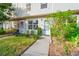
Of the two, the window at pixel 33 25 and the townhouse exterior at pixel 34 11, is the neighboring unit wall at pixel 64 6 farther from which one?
the window at pixel 33 25

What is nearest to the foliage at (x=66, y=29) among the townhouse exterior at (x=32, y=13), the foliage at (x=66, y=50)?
the foliage at (x=66, y=50)

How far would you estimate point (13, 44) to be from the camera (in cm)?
200

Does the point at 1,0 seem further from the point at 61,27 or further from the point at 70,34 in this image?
the point at 70,34

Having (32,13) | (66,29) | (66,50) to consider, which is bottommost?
(66,50)

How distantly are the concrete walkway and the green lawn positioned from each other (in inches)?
2.5

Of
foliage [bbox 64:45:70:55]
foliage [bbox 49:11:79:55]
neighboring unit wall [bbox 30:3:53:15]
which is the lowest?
foliage [bbox 64:45:70:55]

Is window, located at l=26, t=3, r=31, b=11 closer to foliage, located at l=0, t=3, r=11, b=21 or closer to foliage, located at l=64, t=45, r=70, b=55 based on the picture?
foliage, located at l=0, t=3, r=11, b=21

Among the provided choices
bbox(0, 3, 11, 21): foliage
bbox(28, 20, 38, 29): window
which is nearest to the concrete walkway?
bbox(28, 20, 38, 29): window

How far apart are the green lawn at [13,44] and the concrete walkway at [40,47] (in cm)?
6

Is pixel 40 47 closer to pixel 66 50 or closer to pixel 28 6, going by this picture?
pixel 66 50

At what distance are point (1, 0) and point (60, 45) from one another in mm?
858

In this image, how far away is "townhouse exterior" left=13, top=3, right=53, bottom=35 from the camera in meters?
1.99

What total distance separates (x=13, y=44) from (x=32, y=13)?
42cm

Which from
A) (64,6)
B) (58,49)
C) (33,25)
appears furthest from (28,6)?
(58,49)
